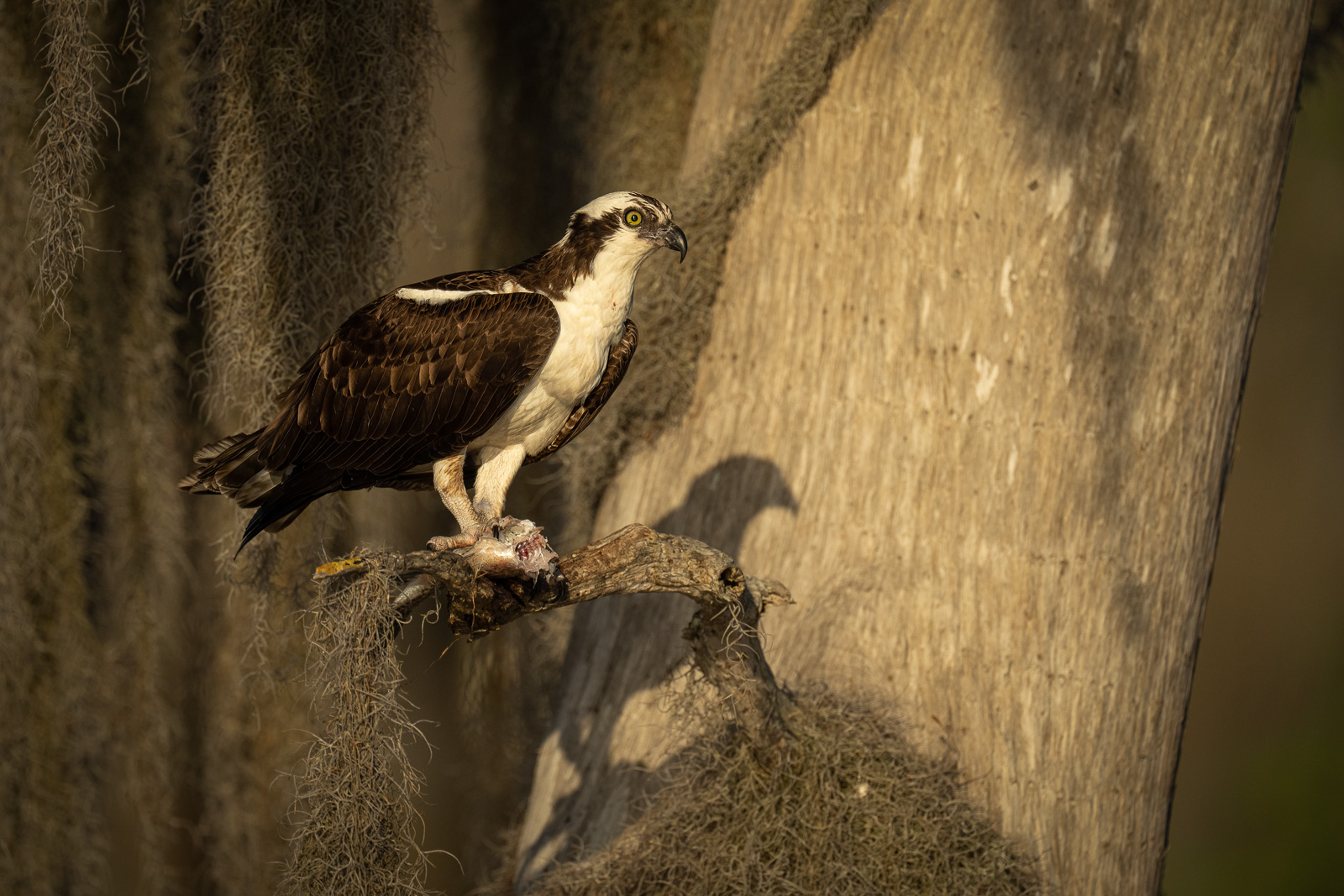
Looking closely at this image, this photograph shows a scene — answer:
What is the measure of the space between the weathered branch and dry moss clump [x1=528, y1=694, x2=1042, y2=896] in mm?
240

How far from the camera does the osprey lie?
283cm

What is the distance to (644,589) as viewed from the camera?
2.69 metres

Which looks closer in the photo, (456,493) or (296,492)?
(296,492)

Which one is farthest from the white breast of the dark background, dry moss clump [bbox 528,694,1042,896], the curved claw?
the dark background

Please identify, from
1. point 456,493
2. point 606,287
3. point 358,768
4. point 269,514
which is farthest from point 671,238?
point 358,768

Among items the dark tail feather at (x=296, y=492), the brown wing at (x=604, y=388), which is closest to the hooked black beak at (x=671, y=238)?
the brown wing at (x=604, y=388)

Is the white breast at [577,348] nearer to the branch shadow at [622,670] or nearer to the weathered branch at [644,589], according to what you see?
the weathered branch at [644,589]

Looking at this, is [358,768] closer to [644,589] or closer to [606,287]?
[644,589]

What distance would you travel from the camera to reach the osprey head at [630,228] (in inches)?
117

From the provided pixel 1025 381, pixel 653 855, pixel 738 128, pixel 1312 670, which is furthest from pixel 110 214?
pixel 1312 670

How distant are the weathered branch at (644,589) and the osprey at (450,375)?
1.22 ft

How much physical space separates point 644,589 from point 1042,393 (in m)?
1.53

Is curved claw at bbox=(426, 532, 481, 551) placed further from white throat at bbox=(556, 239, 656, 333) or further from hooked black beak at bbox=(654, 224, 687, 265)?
hooked black beak at bbox=(654, 224, 687, 265)

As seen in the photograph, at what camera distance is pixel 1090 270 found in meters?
3.29
